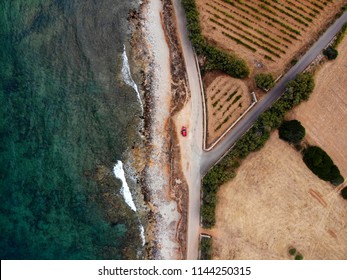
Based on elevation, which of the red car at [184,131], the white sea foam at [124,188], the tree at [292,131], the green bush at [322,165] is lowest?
the white sea foam at [124,188]

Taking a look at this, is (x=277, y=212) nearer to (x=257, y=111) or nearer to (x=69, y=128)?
(x=257, y=111)

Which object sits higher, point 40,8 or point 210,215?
point 40,8

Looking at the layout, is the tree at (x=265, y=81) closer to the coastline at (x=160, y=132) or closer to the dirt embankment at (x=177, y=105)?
the dirt embankment at (x=177, y=105)

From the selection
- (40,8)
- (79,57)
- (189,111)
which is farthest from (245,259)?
(40,8)

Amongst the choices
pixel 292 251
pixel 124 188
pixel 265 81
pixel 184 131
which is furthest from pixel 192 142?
pixel 292 251

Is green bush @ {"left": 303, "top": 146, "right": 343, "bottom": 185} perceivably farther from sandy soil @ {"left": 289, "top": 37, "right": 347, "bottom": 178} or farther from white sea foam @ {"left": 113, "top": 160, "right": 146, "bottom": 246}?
white sea foam @ {"left": 113, "top": 160, "right": 146, "bottom": 246}

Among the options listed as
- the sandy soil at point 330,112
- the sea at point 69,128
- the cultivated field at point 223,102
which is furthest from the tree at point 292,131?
the sea at point 69,128

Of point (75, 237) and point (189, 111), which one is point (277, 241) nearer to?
point (189, 111)
